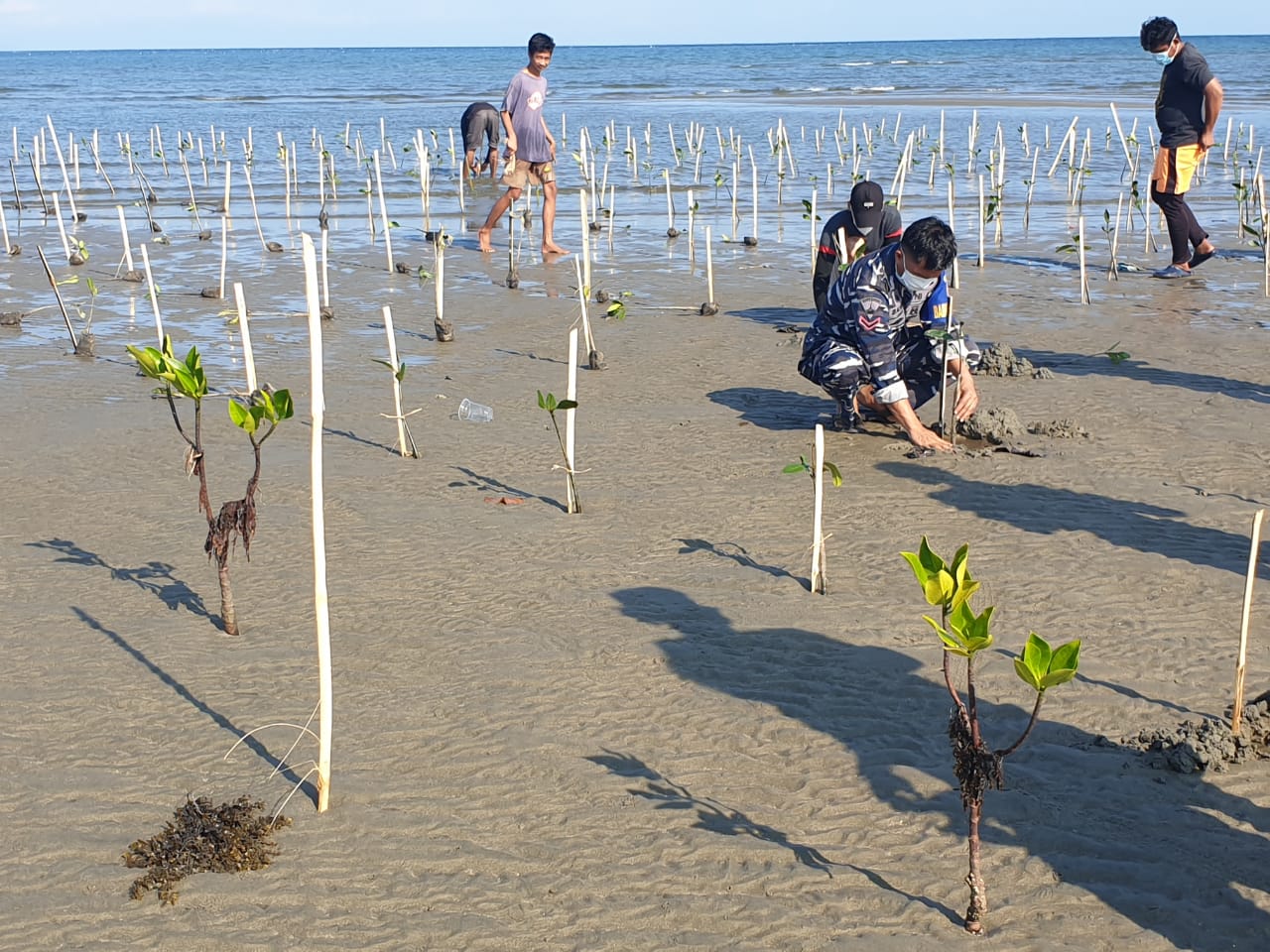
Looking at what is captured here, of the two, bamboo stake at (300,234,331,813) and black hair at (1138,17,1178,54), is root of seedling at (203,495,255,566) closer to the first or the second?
bamboo stake at (300,234,331,813)

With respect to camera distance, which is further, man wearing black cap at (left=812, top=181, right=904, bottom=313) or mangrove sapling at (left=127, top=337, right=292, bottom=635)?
man wearing black cap at (left=812, top=181, right=904, bottom=313)

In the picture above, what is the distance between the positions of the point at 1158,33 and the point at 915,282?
5.18 meters

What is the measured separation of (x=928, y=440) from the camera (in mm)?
6078

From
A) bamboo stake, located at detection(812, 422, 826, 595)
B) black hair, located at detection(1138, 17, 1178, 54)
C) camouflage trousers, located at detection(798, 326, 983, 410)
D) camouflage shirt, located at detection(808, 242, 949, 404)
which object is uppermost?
black hair, located at detection(1138, 17, 1178, 54)

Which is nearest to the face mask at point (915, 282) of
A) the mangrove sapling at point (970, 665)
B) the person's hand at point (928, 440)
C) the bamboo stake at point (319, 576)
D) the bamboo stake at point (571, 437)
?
the person's hand at point (928, 440)

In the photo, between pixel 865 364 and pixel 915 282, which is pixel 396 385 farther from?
pixel 915 282

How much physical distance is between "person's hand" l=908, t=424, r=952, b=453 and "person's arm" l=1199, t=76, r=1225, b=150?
16.6ft

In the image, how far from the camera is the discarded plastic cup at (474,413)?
22.5 feet

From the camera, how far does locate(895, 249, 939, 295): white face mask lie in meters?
6.02

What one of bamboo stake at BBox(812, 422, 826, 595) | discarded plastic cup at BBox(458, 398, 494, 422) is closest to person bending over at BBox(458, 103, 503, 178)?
discarded plastic cup at BBox(458, 398, 494, 422)

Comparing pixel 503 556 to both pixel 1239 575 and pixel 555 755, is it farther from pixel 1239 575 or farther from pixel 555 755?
pixel 1239 575

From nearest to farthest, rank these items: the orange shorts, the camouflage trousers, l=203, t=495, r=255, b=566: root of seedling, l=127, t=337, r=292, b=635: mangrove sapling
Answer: l=127, t=337, r=292, b=635: mangrove sapling < l=203, t=495, r=255, b=566: root of seedling < the camouflage trousers < the orange shorts

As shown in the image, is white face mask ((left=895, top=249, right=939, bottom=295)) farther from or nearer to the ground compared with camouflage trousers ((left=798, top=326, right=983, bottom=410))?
farther from the ground

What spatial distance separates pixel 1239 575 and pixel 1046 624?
909 millimetres
